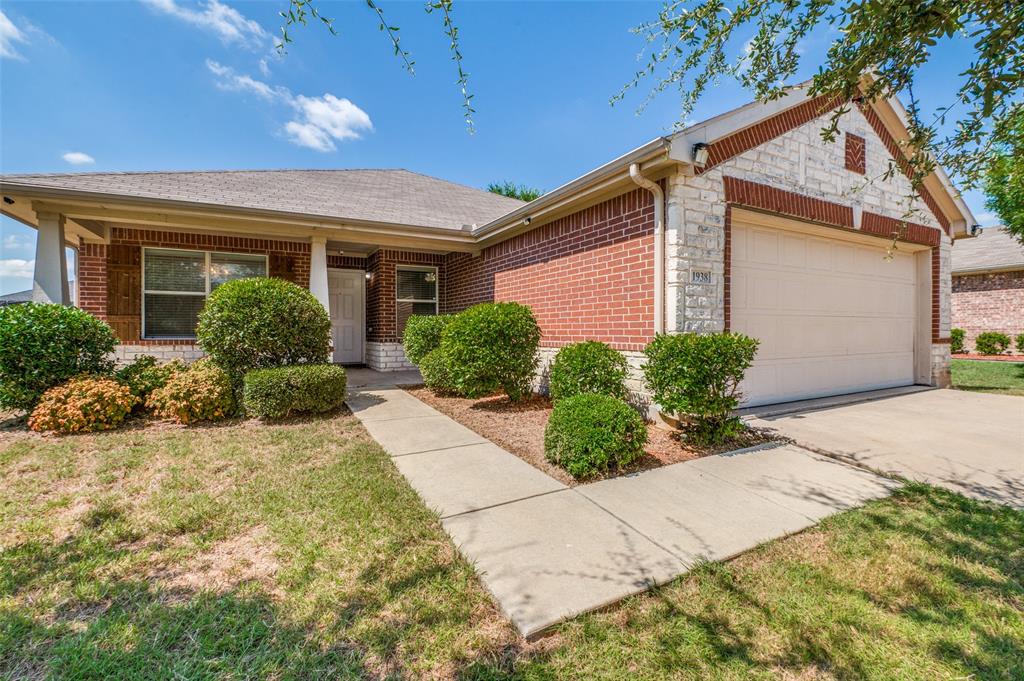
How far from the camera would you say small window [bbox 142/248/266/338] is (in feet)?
26.1

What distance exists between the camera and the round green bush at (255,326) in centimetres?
557

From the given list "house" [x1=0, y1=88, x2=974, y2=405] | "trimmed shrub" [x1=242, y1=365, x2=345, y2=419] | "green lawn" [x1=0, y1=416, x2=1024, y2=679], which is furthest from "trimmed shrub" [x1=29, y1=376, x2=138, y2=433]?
"house" [x1=0, y1=88, x2=974, y2=405]

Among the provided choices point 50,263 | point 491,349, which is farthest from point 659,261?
point 50,263

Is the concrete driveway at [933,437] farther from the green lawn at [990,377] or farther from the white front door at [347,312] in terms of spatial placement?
the white front door at [347,312]

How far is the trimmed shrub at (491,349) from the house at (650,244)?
972mm

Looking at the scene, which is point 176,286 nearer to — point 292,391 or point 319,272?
point 319,272

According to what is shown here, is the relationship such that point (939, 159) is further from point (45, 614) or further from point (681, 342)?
point (45, 614)

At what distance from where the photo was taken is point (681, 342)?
426 centimetres

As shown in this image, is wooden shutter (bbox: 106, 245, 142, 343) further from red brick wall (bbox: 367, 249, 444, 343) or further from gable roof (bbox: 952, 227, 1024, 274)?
gable roof (bbox: 952, 227, 1024, 274)

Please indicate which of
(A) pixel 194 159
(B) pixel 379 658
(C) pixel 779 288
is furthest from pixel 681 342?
(A) pixel 194 159

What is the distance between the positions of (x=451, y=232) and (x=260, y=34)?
5587mm

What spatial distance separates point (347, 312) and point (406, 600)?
9.74 meters

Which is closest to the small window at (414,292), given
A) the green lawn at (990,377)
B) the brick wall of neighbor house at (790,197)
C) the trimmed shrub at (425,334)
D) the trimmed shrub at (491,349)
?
the trimmed shrub at (425,334)

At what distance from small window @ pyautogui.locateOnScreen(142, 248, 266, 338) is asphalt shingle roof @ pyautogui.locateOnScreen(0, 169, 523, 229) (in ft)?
4.61
